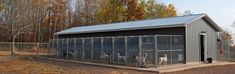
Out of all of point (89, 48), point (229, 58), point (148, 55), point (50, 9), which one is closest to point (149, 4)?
point (50, 9)

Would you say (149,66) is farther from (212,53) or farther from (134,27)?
(212,53)

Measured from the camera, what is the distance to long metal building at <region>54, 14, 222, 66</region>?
2092cm

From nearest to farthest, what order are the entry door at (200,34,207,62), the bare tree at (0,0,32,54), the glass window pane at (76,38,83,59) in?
the entry door at (200,34,207,62), the glass window pane at (76,38,83,59), the bare tree at (0,0,32,54)

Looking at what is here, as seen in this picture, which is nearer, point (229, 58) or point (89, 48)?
point (89, 48)

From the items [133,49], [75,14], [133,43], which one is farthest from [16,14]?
[133,49]

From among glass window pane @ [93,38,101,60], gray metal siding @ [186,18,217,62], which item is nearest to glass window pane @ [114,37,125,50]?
glass window pane @ [93,38,101,60]

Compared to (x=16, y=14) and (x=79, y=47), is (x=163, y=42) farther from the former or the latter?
(x=16, y=14)

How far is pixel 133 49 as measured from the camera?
21.6 metres

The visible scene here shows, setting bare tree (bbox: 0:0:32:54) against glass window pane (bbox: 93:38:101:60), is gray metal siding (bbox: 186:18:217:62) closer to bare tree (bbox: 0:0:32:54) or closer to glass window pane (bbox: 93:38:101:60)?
glass window pane (bbox: 93:38:101:60)

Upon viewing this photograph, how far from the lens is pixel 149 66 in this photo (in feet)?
66.3

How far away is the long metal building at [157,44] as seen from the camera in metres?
20.9

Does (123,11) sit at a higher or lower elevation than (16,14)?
higher

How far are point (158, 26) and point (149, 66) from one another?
12.8 ft

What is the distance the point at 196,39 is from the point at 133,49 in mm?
5216
